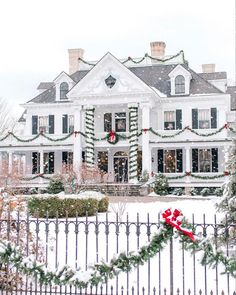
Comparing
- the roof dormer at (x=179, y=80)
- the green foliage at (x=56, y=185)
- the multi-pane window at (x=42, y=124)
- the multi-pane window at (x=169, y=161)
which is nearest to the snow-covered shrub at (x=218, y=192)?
the multi-pane window at (x=169, y=161)

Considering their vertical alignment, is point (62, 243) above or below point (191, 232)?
below

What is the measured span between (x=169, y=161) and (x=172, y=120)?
3.15 meters

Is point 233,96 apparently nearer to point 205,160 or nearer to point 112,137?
point 205,160

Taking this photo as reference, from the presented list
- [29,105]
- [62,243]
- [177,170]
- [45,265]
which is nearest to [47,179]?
[29,105]

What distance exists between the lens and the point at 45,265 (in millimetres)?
7863

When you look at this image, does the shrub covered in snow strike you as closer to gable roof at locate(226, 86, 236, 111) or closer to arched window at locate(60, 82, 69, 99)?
arched window at locate(60, 82, 69, 99)

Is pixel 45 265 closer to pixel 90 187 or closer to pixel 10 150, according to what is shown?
pixel 90 187

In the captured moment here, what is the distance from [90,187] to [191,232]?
83.8 ft

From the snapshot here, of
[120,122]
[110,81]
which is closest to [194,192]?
[120,122]

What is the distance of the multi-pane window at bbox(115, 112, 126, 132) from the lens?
125 ft

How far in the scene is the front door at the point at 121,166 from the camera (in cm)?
3775

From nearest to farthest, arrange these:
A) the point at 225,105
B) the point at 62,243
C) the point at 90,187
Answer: the point at 62,243 < the point at 90,187 < the point at 225,105

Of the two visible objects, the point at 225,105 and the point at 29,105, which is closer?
the point at 225,105

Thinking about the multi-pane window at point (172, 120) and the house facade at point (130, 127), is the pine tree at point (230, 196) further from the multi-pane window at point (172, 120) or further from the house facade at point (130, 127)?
the multi-pane window at point (172, 120)
